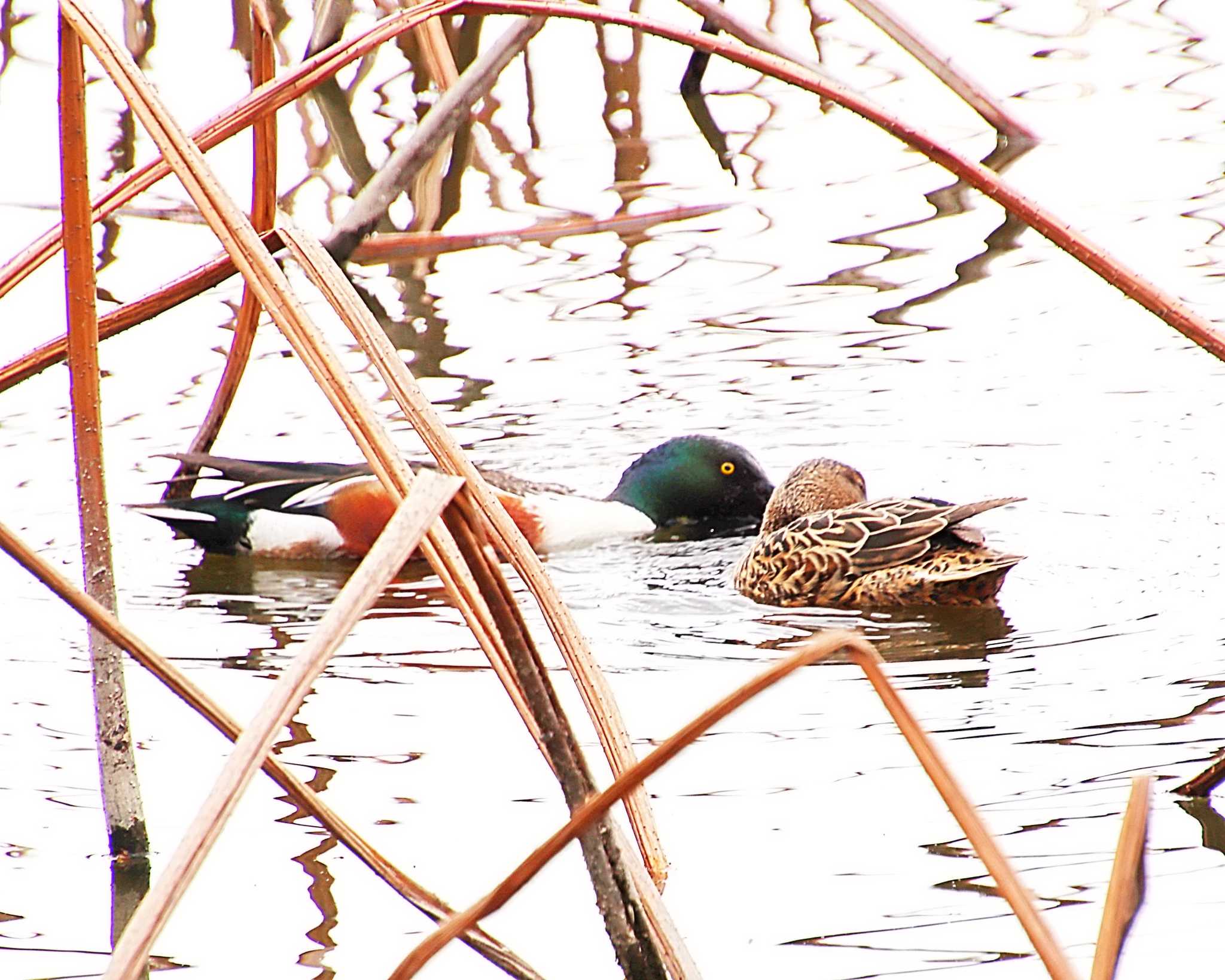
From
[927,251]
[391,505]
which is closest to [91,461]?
[391,505]

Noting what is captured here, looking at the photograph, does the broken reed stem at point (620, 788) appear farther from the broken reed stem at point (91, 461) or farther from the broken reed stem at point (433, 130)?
the broken reed stem at point (433, 130)

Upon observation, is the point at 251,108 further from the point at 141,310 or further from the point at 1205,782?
the point at 1205,782

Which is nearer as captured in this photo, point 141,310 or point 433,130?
point 141,310

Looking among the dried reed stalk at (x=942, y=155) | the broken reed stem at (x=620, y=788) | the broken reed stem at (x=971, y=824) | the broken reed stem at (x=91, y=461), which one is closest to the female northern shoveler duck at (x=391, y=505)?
the broken reed stem at (x=91, y=461)

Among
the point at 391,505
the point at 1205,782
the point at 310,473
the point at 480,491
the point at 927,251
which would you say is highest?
the point at 480,491

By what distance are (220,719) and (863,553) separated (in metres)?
3.39

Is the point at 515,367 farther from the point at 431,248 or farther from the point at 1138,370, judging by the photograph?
the point at 1138,370

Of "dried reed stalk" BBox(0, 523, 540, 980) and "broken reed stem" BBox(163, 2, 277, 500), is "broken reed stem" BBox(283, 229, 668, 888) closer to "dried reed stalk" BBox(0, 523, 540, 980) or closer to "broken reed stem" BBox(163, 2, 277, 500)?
"dried reed stalk" BBox(0, 523, 540, 980)

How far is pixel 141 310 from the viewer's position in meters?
2.90

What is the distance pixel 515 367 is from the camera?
694cm

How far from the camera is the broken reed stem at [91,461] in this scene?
98.9 inches

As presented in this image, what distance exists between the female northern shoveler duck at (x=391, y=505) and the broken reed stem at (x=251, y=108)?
3002 mm

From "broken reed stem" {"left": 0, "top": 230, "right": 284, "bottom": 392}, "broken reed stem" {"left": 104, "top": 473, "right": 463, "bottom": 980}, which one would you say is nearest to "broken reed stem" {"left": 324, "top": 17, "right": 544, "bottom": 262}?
"broken reed stem" {"left": 0, "top": 230, "right": 284, "bottom": 392}

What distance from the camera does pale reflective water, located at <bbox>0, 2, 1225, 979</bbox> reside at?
3.14m
